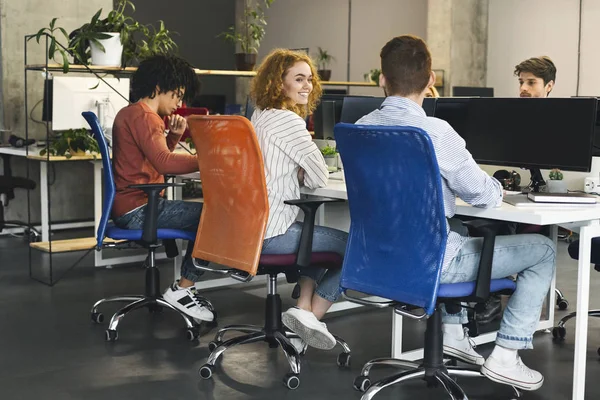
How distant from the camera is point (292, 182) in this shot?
351 cm

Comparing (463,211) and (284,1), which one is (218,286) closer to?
(463,211)

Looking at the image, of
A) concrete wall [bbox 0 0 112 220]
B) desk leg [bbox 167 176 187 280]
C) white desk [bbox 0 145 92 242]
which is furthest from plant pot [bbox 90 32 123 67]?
concrete wall [bbox 0 0 112 220]

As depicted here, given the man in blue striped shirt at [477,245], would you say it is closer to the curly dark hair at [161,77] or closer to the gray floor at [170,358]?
the gray floor at [170,358]

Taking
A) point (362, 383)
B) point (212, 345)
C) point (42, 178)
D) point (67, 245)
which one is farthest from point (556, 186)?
point (42, 178)

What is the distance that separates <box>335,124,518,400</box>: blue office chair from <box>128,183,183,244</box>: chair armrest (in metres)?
1.20

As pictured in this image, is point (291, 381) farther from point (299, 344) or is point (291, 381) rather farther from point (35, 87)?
point (35, 87)

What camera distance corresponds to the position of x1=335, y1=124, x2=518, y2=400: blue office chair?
108 inches

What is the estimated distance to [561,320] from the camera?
13.6 ft

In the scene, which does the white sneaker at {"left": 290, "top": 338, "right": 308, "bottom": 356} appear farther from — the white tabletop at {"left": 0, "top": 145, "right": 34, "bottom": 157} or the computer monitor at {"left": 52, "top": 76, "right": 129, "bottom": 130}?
the white tabletop at {"left": 0, "top": 145, "right": 34, "bottom": 157}

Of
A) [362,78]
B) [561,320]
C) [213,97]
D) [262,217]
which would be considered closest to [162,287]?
[262,217]

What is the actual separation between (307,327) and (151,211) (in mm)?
997

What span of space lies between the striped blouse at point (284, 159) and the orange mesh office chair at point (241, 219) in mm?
103

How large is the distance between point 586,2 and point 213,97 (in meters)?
4.13

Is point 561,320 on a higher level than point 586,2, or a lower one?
lower
